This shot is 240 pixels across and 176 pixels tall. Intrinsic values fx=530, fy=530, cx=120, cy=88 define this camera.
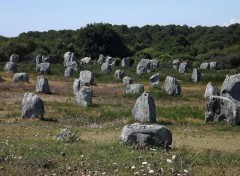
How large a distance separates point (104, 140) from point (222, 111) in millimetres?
9041

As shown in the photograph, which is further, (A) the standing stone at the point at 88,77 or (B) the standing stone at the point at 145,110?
(A) the standing stone at the point at 88,77

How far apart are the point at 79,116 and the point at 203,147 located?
11.4 metres

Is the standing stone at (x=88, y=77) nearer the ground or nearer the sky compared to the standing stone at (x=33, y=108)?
nearer the sky

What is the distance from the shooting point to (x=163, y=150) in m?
17.5

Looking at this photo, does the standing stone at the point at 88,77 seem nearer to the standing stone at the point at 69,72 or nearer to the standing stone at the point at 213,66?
the standing stone at the point at 69,72

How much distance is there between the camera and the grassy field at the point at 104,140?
13.8 meters

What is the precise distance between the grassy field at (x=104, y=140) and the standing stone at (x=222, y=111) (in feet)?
1.94

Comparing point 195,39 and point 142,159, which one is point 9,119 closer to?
point 142,159

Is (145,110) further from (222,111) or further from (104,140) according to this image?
(104,140)

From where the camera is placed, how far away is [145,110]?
90.0 ft

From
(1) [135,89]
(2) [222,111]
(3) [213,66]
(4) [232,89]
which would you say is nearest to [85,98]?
(1) [135,89]

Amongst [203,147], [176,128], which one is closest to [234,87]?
[176,128]

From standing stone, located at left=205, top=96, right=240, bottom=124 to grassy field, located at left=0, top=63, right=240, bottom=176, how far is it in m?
0.59

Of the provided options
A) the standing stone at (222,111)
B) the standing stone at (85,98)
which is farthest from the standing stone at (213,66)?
the standing stone at (222,111)
